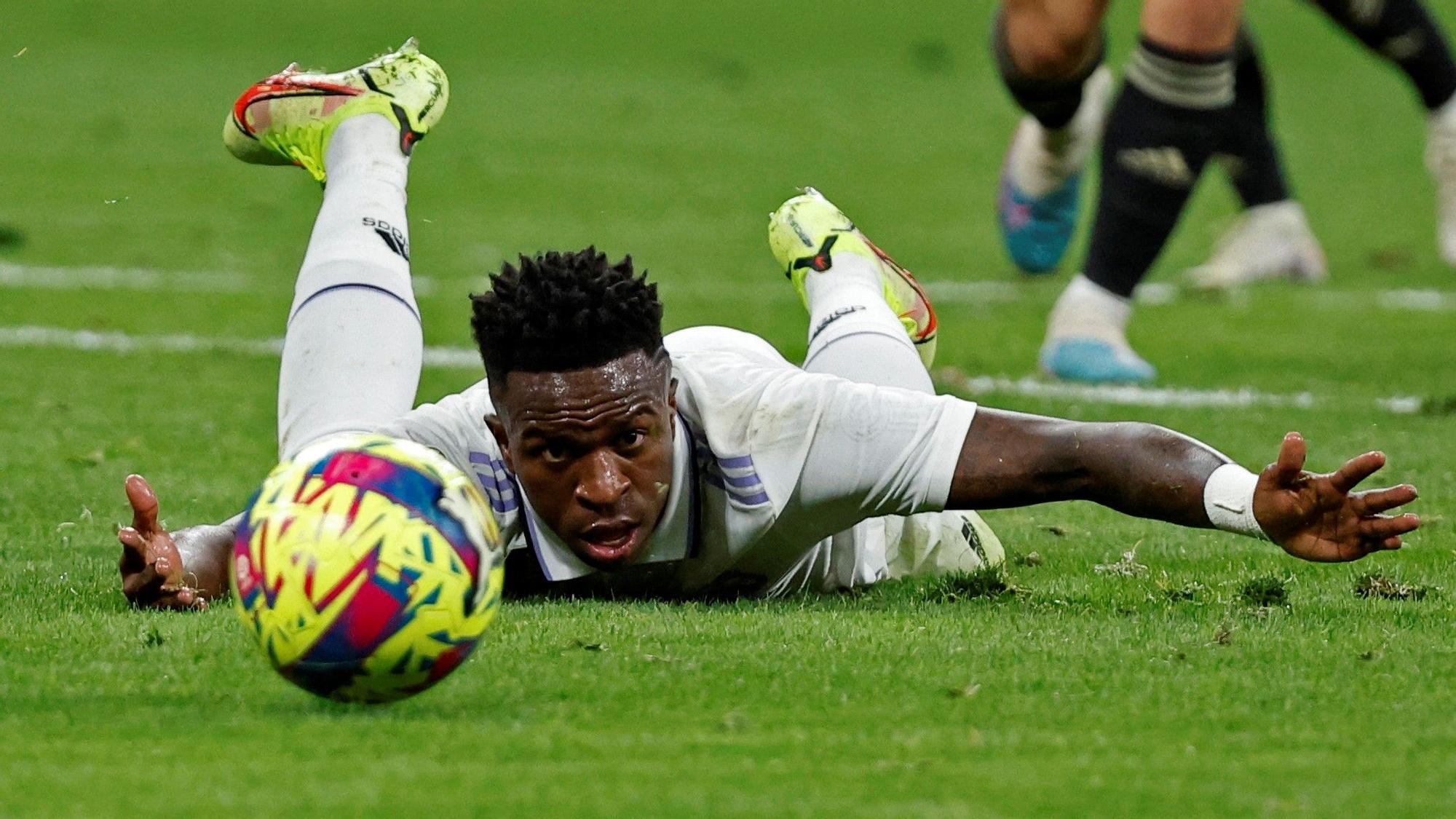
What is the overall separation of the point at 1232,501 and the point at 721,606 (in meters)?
1.05

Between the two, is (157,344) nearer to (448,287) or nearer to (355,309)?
(448,287)

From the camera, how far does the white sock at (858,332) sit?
5277mm

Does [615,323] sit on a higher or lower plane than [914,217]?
lower

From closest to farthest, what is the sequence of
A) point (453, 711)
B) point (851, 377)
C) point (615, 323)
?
point (453, 711)
point (615, 323)
point (851, 377)

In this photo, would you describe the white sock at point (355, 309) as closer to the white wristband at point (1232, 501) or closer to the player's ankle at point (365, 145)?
the player's ankle at point (365, 145)

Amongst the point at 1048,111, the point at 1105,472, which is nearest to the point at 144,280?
the point at 1048,111

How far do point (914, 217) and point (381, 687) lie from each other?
9407mm

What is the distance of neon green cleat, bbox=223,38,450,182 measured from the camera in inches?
233

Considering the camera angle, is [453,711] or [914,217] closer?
[453,711]

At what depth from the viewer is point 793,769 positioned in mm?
3256

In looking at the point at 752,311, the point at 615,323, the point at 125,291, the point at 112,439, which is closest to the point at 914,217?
the point at 752,311

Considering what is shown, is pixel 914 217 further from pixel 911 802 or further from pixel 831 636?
pixel 911 802

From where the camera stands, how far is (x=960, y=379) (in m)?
8.05

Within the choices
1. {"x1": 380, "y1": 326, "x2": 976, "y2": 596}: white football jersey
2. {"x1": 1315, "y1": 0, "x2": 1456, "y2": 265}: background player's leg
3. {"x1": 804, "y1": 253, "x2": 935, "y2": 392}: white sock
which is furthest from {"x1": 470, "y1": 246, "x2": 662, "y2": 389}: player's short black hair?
{"x1": 1315, "y1": 0, "x2": 1456, "y2": 265}: background player's leg
